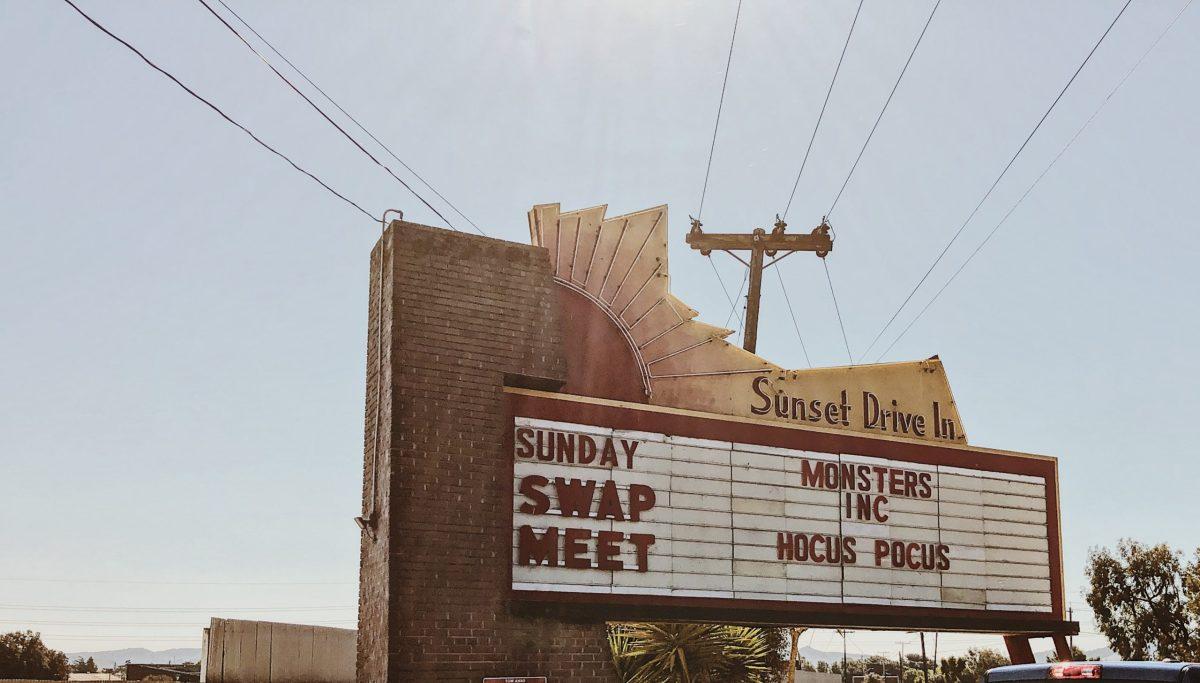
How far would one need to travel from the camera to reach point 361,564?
1509cm

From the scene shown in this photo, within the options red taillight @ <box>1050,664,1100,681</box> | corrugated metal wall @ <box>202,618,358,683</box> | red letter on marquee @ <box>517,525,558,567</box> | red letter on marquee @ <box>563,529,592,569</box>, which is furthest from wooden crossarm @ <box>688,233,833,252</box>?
red taillight @ <box>1050,664,1100,681</box>

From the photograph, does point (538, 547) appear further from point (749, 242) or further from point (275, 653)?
point (749, 242)

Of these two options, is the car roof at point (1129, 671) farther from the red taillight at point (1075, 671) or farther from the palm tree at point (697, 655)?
the palm tree at point (697, 655)

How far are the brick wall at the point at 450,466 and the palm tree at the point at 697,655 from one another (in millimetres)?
7093

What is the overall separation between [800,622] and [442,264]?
283 inches

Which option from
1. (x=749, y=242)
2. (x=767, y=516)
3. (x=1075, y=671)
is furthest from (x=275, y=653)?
(x=749, y=242)

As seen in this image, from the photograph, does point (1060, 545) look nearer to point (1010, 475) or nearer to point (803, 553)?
point (1010, 475)

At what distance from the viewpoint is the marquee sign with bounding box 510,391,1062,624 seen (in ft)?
48.4

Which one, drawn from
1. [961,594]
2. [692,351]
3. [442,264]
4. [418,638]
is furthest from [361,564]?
[961,594]

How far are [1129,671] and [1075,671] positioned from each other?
497 mm

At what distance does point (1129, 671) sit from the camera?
838 cm

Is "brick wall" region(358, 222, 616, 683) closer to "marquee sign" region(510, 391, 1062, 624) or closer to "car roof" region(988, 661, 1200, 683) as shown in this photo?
"marquee sign" region(510, 391, 1062, 624)

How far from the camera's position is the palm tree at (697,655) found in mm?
21406

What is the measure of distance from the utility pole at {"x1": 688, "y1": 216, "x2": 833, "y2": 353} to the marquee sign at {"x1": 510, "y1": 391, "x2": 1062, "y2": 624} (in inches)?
285
